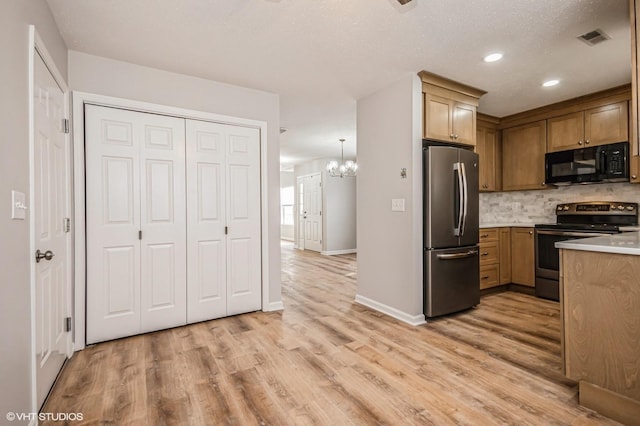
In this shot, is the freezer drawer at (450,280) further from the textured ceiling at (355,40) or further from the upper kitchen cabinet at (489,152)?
the textured ceiling at (355,40)

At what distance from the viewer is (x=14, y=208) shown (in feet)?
4.70

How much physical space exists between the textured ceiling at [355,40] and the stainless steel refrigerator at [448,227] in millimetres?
893

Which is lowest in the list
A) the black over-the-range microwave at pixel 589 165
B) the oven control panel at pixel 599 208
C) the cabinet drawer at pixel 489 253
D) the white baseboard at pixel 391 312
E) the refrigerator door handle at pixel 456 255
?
the white baseboard at pixel 391 312

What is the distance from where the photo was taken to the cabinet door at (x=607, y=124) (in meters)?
3.51

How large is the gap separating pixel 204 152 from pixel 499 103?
3.77m

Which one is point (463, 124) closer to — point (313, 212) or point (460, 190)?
point (460, 190)

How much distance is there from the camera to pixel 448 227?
10.6 ft

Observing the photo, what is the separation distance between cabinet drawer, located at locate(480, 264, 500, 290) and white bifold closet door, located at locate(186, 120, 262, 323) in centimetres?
292

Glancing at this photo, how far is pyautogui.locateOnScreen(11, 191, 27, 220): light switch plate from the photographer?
142cm

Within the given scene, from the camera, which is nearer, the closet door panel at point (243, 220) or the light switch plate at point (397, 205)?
the light switch plate at point (397, 205)

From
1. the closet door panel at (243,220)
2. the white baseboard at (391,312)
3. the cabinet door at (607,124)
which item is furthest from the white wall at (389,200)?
the cabinet door at (607,124)
